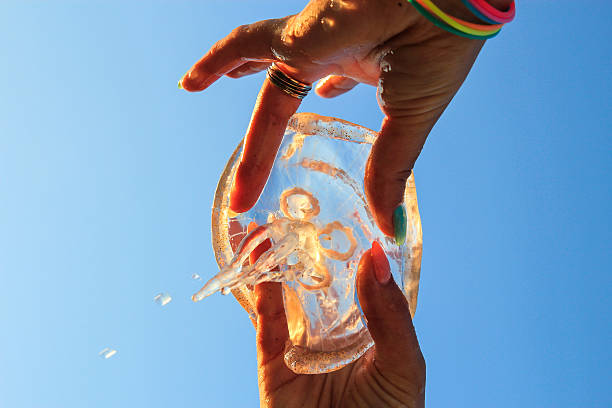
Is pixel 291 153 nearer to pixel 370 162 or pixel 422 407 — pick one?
pixel 370 162

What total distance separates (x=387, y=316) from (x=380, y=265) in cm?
17

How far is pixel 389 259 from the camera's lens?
5.35 feet

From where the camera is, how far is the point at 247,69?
1.89 m

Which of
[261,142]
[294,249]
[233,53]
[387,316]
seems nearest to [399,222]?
[387,316]

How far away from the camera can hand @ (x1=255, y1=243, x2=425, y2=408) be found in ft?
4.76

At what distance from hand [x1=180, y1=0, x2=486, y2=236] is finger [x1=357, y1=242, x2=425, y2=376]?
164mm

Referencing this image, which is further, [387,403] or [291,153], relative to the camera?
[291,153]

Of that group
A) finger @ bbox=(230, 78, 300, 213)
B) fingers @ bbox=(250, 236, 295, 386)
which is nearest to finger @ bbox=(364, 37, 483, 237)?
finger @ bbox=(230, 78, 300, 213)

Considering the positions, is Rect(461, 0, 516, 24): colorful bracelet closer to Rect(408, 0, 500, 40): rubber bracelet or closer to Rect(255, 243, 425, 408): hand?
Rect(408, 0, 500, 40): rubber bracelet

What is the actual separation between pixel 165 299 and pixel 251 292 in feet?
1.45

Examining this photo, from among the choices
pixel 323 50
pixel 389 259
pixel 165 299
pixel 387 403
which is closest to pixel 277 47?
pixel 323 50

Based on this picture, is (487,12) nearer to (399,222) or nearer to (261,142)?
(399,222)

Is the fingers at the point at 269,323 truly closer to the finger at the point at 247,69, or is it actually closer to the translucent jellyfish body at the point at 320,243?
the translucent jellyfish body at the point at 320,243

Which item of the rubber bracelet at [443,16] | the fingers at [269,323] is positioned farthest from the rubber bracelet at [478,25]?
the fingers at [269,323]
